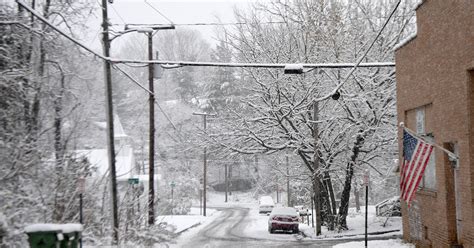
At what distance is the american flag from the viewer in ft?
45.6

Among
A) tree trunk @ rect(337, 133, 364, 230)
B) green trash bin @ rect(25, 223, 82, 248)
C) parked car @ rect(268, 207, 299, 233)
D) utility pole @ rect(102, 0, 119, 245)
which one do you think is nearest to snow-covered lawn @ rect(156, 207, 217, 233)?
parked car @ rect(268, 207, 299, 233)

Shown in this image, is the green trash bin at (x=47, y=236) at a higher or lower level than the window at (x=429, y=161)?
lower

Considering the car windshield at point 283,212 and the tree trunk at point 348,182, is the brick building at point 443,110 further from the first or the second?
the car windshield at point 283,212

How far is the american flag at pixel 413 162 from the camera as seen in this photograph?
13.9 metres

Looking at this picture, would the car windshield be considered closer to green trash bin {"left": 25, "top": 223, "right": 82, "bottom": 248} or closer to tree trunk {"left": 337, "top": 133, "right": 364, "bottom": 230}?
tree trunk {"left": 337, "top": 133, "right": 364, "bottom": 230}

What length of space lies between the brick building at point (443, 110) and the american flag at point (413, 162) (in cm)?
70

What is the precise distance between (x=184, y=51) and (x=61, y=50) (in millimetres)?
51714

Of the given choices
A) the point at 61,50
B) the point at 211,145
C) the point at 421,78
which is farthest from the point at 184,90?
the point at 421,78

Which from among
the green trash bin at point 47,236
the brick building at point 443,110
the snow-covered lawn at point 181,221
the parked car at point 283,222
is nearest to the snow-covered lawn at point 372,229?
the parked car at point 283,222

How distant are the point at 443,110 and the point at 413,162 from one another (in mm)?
1605

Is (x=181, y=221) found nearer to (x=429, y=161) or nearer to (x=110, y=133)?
(x=110, y=133)

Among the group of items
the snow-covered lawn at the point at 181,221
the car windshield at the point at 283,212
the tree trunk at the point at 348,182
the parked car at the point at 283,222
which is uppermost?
the tree trunk at the point at 348,182

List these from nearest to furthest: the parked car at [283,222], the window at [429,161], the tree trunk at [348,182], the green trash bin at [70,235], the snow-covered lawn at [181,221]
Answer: the green trash bin at [70,235]
the window at [429,161]
the tree trunk at [348,182]
the parked car at [283,222]
the snow-covered lawn at [181,221]

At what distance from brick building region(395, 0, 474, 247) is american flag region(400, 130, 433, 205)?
2.30 ft
